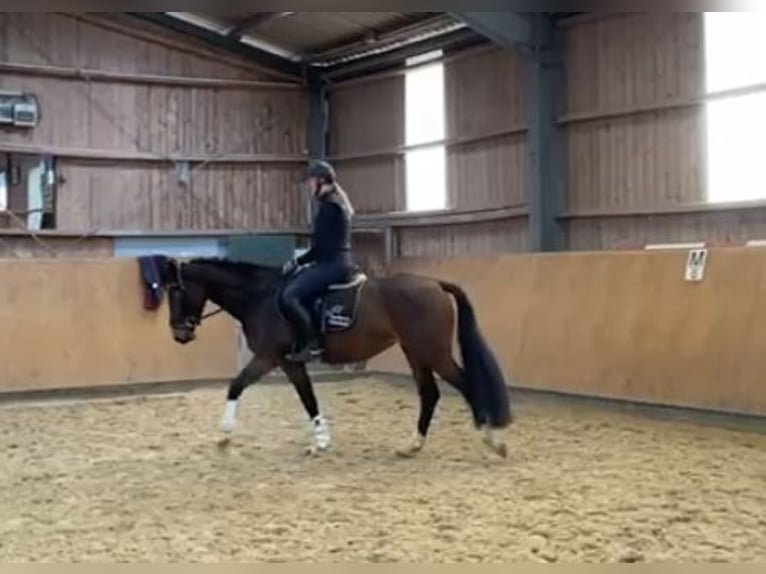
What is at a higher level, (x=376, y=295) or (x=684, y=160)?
(x=684, y=160)

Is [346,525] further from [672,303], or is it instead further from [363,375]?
[363,375]

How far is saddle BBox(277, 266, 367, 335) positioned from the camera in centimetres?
533

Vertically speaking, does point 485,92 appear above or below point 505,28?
below

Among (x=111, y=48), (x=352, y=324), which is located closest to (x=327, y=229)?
(x=352, y=324)

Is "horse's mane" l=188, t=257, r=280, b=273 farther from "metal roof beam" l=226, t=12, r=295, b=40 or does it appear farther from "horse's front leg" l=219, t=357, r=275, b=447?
"metal roof beam" l=226, t=12, r=295, b=40

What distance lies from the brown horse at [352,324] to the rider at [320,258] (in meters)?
0.07

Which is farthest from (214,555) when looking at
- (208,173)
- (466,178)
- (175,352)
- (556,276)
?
(208,173)

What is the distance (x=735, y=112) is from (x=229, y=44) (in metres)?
6.86

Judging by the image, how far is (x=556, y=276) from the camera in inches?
316

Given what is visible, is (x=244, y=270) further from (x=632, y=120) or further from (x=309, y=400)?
(x=632, y=120)

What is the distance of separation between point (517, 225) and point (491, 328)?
2099 millimetres

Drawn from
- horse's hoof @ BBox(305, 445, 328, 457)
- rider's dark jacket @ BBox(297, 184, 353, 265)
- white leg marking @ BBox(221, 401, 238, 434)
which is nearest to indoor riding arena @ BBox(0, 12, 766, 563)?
white leg marking @ BBox(221, 401, 238, 434)

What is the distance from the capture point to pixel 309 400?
539cm

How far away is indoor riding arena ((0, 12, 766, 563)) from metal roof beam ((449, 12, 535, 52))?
1.3 inches
